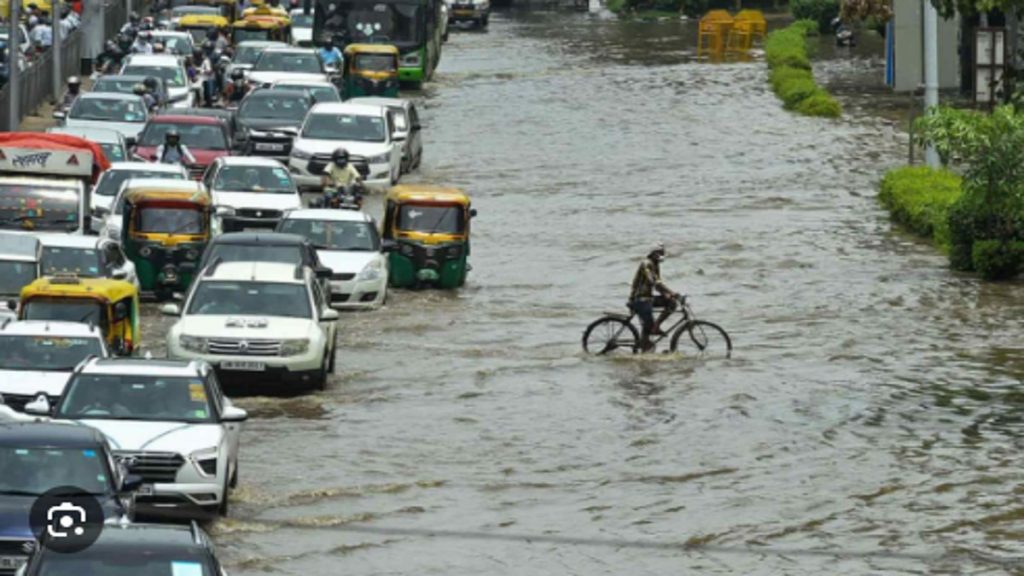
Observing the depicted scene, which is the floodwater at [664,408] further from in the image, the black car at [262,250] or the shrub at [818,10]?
the shrub at [818,10]

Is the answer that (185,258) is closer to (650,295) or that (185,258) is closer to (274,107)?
(650,295)

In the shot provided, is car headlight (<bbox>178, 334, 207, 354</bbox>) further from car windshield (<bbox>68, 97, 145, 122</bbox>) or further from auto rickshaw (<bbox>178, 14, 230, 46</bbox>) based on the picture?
auto rickshaw (<bbox>178, 14, 230, 46</bbox>)

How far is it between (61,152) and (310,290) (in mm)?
10662

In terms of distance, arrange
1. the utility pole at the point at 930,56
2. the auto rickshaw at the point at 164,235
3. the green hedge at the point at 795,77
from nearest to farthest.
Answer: the auto rickshaw at the point at 164,235
the utility pole at the point at 930,56
the green hedge at the point at 795,77

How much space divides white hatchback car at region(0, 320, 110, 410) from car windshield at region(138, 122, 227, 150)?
2030cm

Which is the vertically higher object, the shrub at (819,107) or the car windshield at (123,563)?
the car windshield at (123,563)

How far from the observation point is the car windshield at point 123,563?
15.5m

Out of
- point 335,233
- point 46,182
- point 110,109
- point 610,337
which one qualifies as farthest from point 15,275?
point 110,109

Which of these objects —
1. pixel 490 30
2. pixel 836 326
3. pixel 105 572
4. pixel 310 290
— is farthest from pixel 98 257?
pixel 490 30

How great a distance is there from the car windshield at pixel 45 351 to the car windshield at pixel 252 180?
15881 millimetres

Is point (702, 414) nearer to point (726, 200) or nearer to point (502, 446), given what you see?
point (502, 446)

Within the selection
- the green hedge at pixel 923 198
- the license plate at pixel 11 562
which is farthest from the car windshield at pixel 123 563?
the green hedge at pixel 923 198

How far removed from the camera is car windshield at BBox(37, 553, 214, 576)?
15.5 m

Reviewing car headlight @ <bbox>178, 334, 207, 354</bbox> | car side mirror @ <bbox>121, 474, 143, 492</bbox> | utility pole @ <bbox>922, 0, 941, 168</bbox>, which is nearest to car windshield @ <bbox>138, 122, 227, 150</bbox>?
utility pole @ <bbox>922, 0, 941, 168</bbox>
